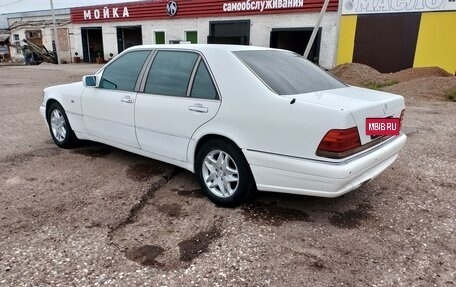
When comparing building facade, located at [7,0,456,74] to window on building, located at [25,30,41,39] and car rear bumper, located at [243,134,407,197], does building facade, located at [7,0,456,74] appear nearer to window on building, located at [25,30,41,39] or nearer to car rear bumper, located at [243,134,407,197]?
window on building, located at [25,30,41,39]

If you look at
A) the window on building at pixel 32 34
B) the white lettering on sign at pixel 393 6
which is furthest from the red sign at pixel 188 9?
the window on building at pixel 32 34

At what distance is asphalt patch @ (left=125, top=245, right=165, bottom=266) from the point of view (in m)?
2.87

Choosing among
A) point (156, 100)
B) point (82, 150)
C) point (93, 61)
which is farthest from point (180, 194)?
point (93, 61)

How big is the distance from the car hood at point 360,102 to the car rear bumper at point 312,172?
0.84 feet

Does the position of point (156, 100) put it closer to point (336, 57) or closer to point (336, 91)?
point (336, 91)

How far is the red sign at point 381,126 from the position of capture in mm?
3320

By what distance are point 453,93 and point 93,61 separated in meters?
28.0

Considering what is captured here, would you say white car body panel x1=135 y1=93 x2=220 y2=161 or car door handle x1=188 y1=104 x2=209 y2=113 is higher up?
car door handle x1=188 y1=104 x2=209 y2=113

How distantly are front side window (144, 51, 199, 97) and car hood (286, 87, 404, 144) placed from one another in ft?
3.92

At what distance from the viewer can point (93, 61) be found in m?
32.1

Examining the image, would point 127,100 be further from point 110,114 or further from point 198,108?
point 198,108

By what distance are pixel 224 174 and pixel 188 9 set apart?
72.1 feet

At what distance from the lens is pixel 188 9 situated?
23.8 metres

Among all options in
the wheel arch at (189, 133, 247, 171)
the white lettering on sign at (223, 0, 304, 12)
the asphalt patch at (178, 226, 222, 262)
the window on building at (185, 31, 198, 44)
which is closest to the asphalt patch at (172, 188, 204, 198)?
the wheel arch at (189, 133, 247, 171)
